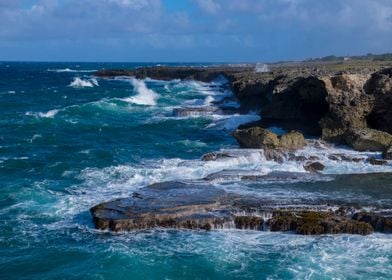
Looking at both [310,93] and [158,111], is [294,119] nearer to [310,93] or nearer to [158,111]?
[310,93]

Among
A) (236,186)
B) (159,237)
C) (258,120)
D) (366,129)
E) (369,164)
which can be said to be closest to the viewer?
(159,237)

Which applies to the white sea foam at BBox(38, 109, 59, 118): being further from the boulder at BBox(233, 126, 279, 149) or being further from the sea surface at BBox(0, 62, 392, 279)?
the boulder at BBox(233, 126, 279, 149)

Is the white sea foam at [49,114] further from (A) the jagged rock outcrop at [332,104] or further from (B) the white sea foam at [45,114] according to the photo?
(A) the jagged rock outcrop at [332,104]

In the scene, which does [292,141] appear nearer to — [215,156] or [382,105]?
[215,156]

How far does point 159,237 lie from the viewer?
19.9 metres

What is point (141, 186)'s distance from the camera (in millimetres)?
26359

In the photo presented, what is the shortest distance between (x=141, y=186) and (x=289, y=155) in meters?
9.19

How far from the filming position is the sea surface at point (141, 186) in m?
17.6

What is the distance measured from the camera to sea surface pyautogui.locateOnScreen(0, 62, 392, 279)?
1761cm

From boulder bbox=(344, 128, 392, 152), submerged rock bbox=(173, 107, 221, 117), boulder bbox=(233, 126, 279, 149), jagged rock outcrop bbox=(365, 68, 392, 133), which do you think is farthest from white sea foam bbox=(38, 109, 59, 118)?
boulder bbox=(344, 128, 392, 152)

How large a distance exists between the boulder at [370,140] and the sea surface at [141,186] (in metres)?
0.80

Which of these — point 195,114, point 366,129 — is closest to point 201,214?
point 366,129

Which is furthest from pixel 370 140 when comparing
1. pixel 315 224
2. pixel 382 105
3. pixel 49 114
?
pixel 49 114

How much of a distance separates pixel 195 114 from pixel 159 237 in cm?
3518
